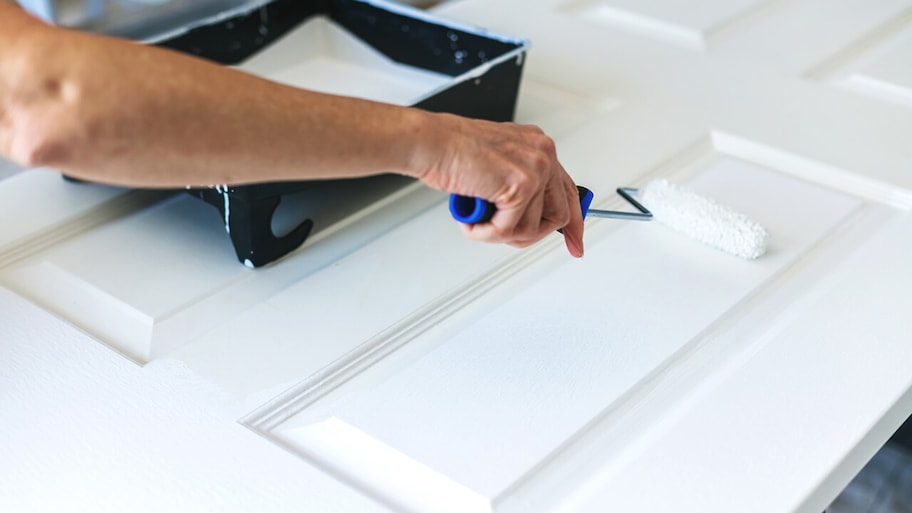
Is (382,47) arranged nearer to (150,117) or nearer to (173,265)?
(173,265)

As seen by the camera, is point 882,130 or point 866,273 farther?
point 882,130

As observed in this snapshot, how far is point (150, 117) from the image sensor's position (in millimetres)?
572

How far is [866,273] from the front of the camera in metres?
1.02

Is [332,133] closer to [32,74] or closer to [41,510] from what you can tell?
[32,74]

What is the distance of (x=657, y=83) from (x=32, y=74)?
102 centimetres

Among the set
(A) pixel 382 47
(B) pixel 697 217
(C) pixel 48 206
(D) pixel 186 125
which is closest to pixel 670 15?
(A) pixel 382 47

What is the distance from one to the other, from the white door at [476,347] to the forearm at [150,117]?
0.24 meters

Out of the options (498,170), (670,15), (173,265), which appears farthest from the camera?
(670,15)

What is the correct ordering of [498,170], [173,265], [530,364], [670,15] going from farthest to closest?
1. [670,15]
2. [173,265]
3. [530,364]
4. [498,170]

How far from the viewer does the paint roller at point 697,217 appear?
39.9 inches

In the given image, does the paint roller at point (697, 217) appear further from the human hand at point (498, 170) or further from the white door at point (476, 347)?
the human hand at point (498, 170)

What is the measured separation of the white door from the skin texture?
20 centimetres

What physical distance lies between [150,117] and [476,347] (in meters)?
0.41

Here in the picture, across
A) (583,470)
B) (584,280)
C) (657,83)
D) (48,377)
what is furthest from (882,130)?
(48,377)
